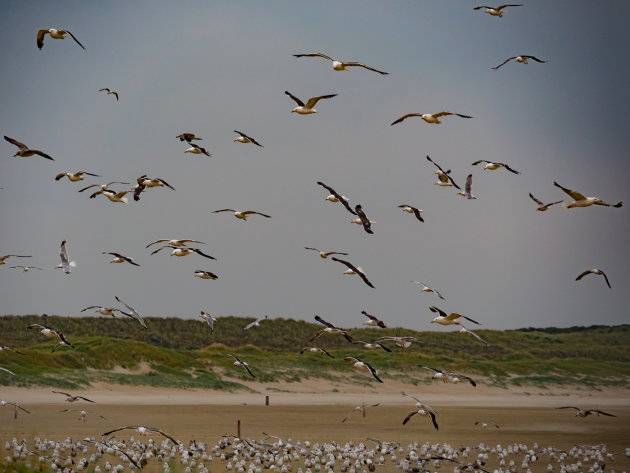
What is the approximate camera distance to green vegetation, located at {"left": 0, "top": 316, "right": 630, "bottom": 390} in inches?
2379

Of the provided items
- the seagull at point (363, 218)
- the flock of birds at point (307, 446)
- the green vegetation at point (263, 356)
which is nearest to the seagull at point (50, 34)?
the flock of birds at point (307, 446)

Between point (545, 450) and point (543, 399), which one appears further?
point (543, 399)

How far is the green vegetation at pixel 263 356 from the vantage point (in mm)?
60438

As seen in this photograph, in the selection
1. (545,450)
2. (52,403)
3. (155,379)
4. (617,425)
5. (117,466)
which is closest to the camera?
(117,466)

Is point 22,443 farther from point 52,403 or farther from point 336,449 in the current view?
point 52,403

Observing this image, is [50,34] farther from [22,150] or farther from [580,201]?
[580,201]

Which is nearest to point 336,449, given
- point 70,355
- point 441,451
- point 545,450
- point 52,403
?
point 441,451

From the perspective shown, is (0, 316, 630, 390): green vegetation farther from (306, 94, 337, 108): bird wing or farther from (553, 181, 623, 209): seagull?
(553, 181, 623, 209): seagull

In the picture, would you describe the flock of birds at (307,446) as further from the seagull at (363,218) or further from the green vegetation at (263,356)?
the green vegetation at (263,356)

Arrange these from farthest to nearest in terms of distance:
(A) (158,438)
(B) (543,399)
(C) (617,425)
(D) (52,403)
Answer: (B) (543,399)
(D) (52,403)
(C) (617,425)
(A) (158,438)

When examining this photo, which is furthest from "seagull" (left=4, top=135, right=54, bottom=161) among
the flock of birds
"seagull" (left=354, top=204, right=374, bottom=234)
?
"seagull" (left=354, top=204, right=374, bottom=234)

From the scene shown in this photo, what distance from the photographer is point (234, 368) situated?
66.4 meters

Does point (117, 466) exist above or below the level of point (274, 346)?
below

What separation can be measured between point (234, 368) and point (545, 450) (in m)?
39.1
